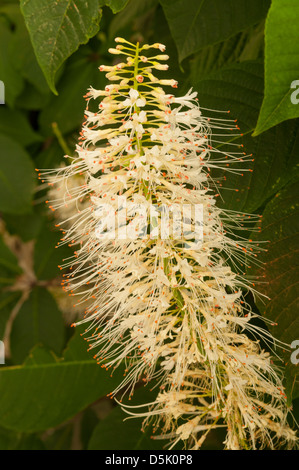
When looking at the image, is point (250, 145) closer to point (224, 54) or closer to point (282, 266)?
point (282, 266)

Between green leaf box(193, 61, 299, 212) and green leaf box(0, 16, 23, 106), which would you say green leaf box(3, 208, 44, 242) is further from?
green leaf box(193, 61, 299, 212)

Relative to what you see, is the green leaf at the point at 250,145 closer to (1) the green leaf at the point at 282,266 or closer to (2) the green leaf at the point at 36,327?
(1) the green leaf at the point at 282,266

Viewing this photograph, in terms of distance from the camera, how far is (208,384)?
2.28 ft

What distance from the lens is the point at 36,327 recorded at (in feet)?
3.92

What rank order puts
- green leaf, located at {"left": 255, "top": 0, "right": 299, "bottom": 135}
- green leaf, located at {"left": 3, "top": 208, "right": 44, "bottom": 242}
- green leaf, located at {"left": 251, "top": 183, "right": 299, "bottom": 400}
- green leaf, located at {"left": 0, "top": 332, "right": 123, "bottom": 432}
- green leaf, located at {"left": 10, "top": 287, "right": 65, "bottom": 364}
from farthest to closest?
green leaf, located at {"left": 3, "top": 208, "right": 44, "bottom": 242} < green leaf, located at {"left": 10, "top": 287, "right": 65, "bottom": 364} < green leaf, located at {"left": 0, "top": 332, "right": 123, "bottom": 432} < green leaf, located at {"left": 251, "top": 183, "right": 299, "bottom": 400} < green leaf, located at {"left": 255, "top": 0, "right": 299, "bottom": 135}

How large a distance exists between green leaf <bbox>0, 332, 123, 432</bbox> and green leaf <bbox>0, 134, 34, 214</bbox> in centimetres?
42

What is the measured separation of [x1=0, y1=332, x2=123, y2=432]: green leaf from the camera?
88cm

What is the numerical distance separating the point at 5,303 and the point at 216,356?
0.73 metres

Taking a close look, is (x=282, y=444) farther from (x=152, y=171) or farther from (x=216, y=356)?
(x=152, y=171)

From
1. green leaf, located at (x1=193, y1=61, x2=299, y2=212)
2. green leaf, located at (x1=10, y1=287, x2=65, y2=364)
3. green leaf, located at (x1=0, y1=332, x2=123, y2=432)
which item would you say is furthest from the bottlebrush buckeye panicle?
green leaf, located at (x1=10, y1=287, x2=65, y2=364)

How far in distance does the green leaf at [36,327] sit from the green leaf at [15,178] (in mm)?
206

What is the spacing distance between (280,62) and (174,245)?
22cm

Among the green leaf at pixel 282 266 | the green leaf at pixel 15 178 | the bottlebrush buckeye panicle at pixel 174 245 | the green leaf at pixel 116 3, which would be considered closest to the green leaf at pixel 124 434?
the bottlebrush buckeye panicle at pixel 174 245

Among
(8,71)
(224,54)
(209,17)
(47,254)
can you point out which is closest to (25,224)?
(47,254)
